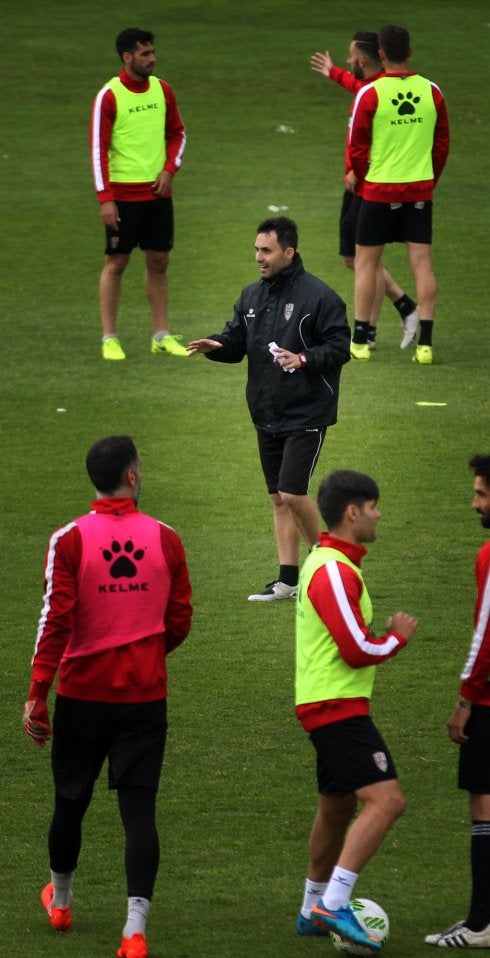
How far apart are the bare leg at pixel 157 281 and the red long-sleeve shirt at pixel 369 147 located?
1.56m

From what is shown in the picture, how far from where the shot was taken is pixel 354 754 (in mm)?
5566

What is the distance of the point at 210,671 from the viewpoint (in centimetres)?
816

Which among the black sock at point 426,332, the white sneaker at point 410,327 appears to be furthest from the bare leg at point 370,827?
the white sneaker at point 410,327

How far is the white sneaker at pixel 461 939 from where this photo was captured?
18.5 ft

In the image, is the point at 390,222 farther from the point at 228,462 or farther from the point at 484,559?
the point at 484,559

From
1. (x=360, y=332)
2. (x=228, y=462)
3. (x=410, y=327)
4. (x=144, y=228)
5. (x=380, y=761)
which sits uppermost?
(x=380, y=761)

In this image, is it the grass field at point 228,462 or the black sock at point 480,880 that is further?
the grass field at point 228,462


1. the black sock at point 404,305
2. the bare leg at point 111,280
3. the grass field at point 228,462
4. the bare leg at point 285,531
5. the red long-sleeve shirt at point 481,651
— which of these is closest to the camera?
the red long-sleeve shirt at point 481,651

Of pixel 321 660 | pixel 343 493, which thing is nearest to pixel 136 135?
pixel 343 493

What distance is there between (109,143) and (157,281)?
1068 millimetres

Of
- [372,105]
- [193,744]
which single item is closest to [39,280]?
[372,105]

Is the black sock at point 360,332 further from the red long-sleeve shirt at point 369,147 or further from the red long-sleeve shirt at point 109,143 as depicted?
the red long-sleeve shirt at point 109,143

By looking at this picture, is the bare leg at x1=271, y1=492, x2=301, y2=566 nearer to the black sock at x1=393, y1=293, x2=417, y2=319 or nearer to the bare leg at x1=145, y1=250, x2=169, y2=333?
the bare leg at x1=145, y1=250, x2=169, y2=333

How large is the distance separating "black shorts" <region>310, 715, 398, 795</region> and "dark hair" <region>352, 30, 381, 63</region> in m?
8.44
